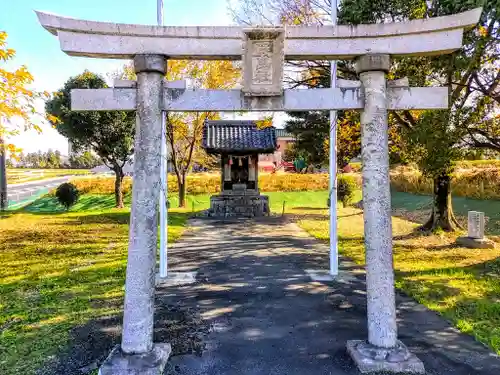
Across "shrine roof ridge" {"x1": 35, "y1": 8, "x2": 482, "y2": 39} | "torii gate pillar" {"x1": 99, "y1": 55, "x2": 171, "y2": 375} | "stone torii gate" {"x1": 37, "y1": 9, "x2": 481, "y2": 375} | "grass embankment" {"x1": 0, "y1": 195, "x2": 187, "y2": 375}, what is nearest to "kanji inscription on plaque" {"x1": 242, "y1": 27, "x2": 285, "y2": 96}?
"stone torii gate" {"x1": 37, "y1": 9, "x2": 481, "y2": 375}

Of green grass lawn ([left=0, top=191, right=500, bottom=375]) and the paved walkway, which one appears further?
green grass lawn ([left=0, top=191, right=500, bottom=375])

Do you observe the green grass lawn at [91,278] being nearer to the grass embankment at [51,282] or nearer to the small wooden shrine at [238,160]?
the grass embankment at [51,282]

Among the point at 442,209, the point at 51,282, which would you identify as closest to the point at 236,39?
the point at 51,282

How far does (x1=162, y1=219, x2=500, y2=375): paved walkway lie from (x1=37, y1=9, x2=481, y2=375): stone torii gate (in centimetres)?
42

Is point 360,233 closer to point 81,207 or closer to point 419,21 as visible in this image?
point 419,21

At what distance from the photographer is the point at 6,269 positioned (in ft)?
27.7

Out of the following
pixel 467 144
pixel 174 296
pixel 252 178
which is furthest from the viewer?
pixel 252 178

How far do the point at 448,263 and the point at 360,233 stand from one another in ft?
16.2

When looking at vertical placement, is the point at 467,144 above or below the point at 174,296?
above

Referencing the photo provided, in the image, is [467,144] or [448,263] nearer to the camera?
[448,263]

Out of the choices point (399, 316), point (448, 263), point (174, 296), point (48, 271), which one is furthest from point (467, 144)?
point (48, 271)

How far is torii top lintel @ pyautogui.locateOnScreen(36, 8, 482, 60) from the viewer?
4180 millimetres

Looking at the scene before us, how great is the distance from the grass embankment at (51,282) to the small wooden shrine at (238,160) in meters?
4.32

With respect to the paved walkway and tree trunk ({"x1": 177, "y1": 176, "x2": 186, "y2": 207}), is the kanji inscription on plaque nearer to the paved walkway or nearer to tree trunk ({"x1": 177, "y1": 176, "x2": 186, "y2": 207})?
the paved walkway
